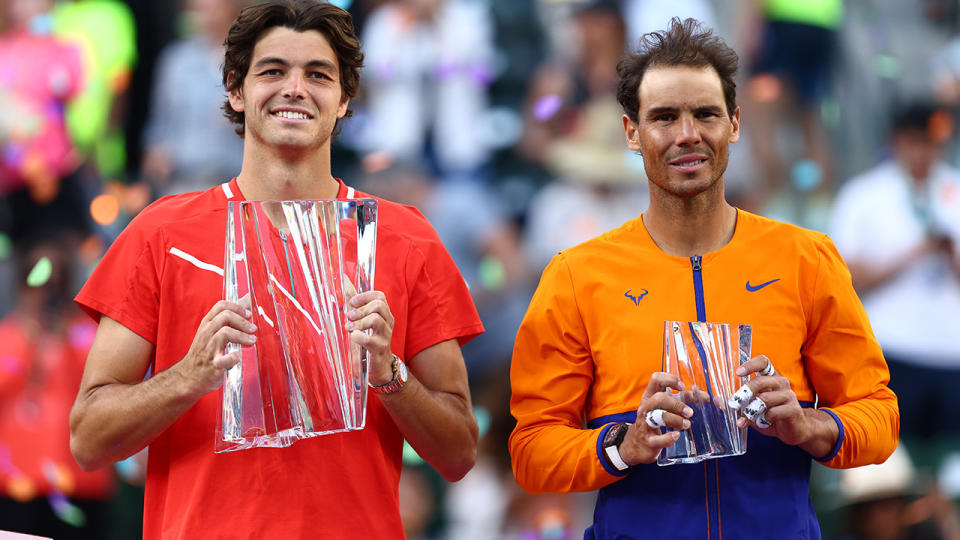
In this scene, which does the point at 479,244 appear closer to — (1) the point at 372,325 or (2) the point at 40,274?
(2) the point at 40,274

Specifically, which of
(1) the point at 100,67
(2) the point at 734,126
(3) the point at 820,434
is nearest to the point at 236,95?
(2) the point at 734,126

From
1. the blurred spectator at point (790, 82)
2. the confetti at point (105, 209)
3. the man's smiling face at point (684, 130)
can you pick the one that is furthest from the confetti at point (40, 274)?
the man's smiling face at point (684, 130)

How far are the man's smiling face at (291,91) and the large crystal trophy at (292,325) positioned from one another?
305 mm

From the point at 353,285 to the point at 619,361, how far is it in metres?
0.60

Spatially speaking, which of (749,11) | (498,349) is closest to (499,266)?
(498,349)

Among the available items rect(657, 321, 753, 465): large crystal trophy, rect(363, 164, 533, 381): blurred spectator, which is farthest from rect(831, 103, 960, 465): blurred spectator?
rect(657, 321, 753, 465): large crystal trophy

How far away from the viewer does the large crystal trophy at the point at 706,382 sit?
→ 214 cm

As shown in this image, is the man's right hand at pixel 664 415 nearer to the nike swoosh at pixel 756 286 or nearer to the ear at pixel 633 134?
the nike swoosh at pixel 756 286

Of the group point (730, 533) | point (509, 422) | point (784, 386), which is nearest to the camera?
point (784, 386)

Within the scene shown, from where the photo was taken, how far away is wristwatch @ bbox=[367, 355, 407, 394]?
7.25ft

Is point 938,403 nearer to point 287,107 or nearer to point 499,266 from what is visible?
point 499,266

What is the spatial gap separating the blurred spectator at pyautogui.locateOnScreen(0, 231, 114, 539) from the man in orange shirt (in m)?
3.36

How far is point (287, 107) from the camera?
2.41 m

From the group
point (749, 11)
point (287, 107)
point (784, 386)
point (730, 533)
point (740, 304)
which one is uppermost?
point (749, 11)
